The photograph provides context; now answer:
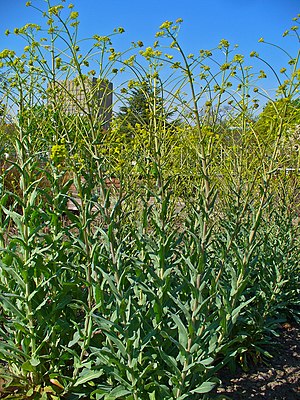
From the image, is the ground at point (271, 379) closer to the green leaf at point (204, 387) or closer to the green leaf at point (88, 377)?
the green leaf at point (204, 387)

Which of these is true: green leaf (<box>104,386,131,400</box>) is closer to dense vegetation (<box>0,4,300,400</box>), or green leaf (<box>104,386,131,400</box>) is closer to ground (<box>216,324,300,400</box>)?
dense vegetation (<box>0,4,300,400</box>)

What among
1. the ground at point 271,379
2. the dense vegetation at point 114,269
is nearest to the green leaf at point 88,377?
the dense vegetation at point 114,269

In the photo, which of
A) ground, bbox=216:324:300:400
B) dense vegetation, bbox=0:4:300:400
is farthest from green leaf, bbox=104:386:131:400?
ground, bbox=216:324:300:400

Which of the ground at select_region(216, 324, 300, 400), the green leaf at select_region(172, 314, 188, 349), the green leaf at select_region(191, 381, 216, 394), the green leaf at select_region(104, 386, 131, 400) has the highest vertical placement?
the green leaf at select_region(172, 314, 188, 349)

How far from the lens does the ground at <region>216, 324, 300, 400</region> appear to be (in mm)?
2340

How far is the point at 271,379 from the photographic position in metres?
2.51

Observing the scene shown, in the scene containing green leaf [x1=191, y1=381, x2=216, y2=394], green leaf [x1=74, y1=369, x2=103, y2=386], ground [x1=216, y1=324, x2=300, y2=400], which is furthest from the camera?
ground [x1=216, y1=324, x2=300, y2=400]

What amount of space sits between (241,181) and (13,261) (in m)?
1.59

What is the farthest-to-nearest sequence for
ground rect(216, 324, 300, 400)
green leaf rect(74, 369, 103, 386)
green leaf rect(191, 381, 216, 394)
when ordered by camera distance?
ground rect(216, 324, 300, 400) → green leaf rect(74, 369, 103, 386) → green leaf rect(191, 381, 216, 394)

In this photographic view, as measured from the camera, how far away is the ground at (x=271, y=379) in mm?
2340

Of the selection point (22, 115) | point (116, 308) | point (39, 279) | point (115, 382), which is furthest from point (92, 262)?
point (22, 115)

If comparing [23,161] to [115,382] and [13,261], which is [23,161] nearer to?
[13,261]

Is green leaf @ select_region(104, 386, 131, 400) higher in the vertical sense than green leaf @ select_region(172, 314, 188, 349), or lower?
lower

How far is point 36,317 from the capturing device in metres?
2.12
